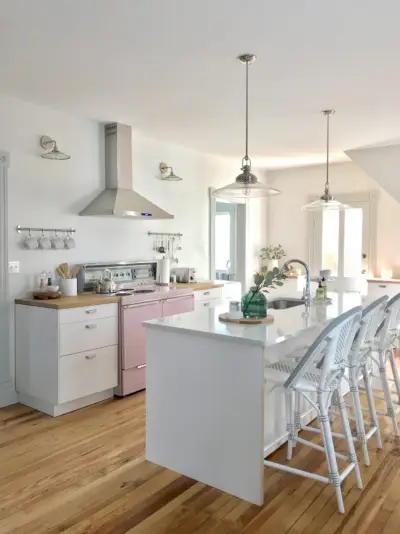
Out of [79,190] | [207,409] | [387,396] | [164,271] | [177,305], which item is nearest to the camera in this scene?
[207,409]

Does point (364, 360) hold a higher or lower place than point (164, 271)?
lower

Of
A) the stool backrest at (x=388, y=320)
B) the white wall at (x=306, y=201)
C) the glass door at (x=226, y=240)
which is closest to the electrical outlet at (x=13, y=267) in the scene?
the stool backrest at (x=388, y=320)

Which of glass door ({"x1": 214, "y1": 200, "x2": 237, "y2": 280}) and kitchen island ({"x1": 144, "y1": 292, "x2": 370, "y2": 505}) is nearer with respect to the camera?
kitchen island ({"x1": 144, "y1": 292, "x2": 370, "y2": 505})

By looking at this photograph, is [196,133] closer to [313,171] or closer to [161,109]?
[161,109]

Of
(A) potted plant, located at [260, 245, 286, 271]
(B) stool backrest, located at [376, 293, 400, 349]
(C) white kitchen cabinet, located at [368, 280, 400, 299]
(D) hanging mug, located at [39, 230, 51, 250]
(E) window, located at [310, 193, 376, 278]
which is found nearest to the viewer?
(B) stool backrest, located at [376, 293, 400, 349]

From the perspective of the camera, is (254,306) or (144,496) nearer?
(144,496)

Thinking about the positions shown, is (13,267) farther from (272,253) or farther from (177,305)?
(272,253)

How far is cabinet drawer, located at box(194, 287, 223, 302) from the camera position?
16.1ft

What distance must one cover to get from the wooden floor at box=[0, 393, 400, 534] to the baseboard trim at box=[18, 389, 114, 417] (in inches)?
16.2

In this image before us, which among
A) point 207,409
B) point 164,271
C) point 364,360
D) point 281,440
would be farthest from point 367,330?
point 164,271

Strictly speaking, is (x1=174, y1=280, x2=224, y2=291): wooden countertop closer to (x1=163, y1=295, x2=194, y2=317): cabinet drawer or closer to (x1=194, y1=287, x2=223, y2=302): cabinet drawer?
(x1=194, y1=287, x2=223, y2=302): cabinet drawer

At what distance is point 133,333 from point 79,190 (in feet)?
4.71

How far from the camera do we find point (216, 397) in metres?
2.50

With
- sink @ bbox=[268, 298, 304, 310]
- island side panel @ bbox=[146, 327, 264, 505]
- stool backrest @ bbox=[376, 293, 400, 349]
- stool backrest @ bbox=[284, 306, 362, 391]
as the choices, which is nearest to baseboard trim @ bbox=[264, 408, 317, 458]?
island side panel @ bbox=[146, 327, 264, 505]
